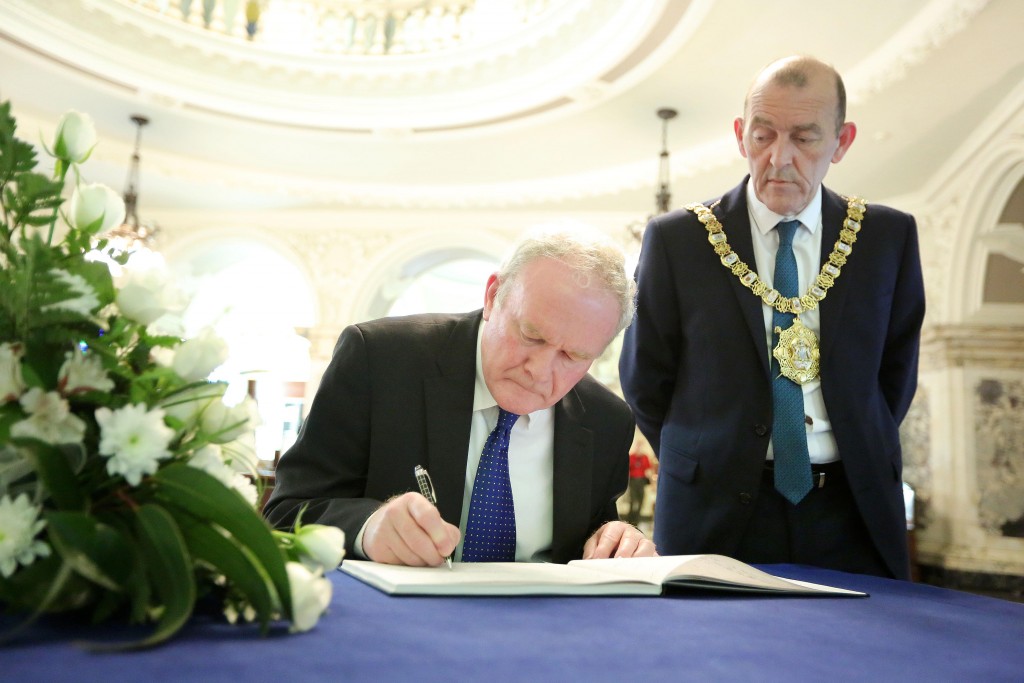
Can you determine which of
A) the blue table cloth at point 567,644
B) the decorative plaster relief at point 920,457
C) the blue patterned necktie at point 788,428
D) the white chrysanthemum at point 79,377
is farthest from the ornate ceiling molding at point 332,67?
the white chrysanthemum at point 79,377

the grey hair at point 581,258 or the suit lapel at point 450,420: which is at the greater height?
the grey hair at point 581,258

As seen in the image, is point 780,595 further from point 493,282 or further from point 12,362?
point 12,362

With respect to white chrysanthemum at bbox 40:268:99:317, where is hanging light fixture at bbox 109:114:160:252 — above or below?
above

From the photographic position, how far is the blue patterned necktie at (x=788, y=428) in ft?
6.58

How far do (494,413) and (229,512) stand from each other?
1.16 meters

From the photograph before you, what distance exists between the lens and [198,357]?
92 centimetres

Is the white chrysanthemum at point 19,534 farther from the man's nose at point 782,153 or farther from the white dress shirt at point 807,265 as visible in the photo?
the man's nose at point 782,153

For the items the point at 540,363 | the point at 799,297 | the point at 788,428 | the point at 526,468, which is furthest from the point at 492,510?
the point at 799,297

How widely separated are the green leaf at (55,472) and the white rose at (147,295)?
0.16m

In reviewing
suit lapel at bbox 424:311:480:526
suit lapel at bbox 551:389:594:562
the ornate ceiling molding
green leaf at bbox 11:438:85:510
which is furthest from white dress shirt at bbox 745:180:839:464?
the ornate ceiling molding

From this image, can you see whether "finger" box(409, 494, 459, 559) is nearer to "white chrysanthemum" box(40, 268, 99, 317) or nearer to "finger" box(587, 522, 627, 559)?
"finger" box(587, 522, 627, 559)

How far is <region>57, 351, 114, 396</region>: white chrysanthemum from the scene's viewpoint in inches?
34.7

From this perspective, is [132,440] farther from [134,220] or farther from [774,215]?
[134,220]

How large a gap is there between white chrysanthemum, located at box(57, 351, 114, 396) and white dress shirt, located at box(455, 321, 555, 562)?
3.54 feet
